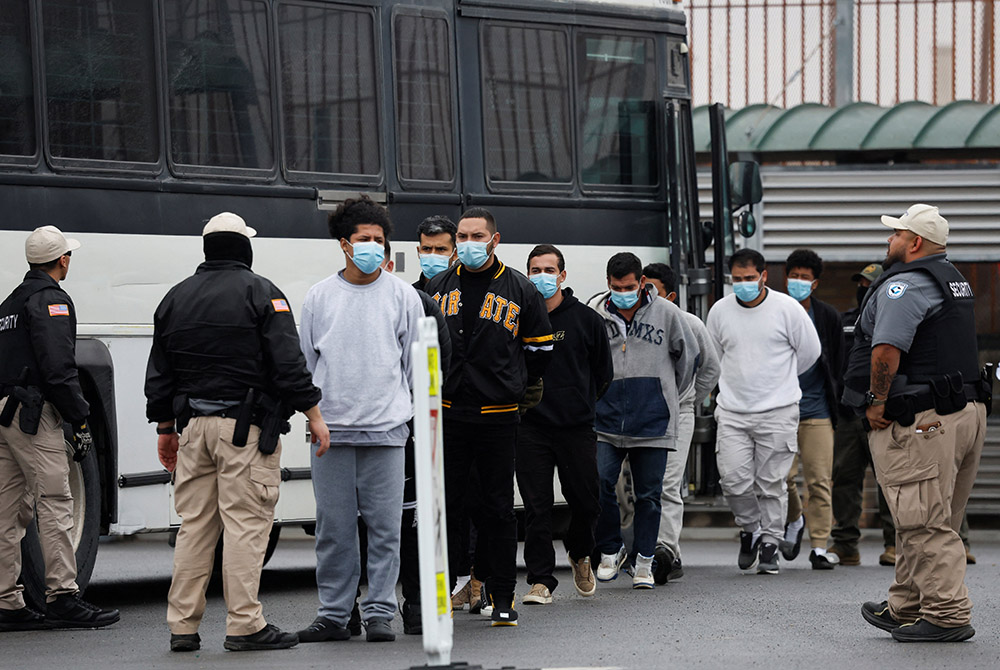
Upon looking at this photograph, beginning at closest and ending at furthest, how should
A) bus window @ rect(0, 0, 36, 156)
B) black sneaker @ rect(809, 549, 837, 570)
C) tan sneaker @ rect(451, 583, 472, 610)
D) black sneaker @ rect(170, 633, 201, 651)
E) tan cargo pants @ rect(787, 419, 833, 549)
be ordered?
black sneaker @ rect(170, 633, 201, 651) < bus window @ rect(0, 0, 36, 156) < tan sneaker @ rect(451, 583, 472, 610) < black sneaker @ rect(809, 549, 837, 570) < tan cargo pants @ rect(787, 419, 833, 549)

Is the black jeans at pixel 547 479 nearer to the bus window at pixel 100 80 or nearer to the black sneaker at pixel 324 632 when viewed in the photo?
the black sneaker at pixel 324 632

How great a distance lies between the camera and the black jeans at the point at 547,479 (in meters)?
9.05

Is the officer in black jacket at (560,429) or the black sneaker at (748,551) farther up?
the officer in black jacket at (560,429)

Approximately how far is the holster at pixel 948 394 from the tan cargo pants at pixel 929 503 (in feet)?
0.12

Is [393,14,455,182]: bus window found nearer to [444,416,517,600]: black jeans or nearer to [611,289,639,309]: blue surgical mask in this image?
[611,289,639,309]: blue surgical mask

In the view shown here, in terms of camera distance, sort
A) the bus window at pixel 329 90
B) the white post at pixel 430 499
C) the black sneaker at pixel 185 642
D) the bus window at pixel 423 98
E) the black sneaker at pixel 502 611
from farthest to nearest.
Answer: the bus window at pixel 423 98
the bus window at pixel 329 90
the black sneaker at pixel 502 611
the black sneaker at pixel 185 642
the white post at pixel 430 499

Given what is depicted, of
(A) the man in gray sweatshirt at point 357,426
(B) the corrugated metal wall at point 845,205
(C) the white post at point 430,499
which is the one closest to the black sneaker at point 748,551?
(A) the man in gray sweatshirt at point 357,426

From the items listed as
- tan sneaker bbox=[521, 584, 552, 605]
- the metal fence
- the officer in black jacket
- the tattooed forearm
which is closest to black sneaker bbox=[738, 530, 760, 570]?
the officer in black jacket

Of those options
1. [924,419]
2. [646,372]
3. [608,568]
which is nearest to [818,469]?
[646,372]

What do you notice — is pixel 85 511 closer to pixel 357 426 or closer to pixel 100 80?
pixel 357 426

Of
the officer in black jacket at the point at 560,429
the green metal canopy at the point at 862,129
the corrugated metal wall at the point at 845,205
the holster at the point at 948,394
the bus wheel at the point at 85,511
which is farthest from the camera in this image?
the green metal canopy at the point at 862,129

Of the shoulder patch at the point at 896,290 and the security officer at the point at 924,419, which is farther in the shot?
the shoulder patch at the point at 896,290

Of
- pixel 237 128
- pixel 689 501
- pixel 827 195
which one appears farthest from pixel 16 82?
pixel 827 195

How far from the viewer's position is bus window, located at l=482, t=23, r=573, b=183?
35.4ft
